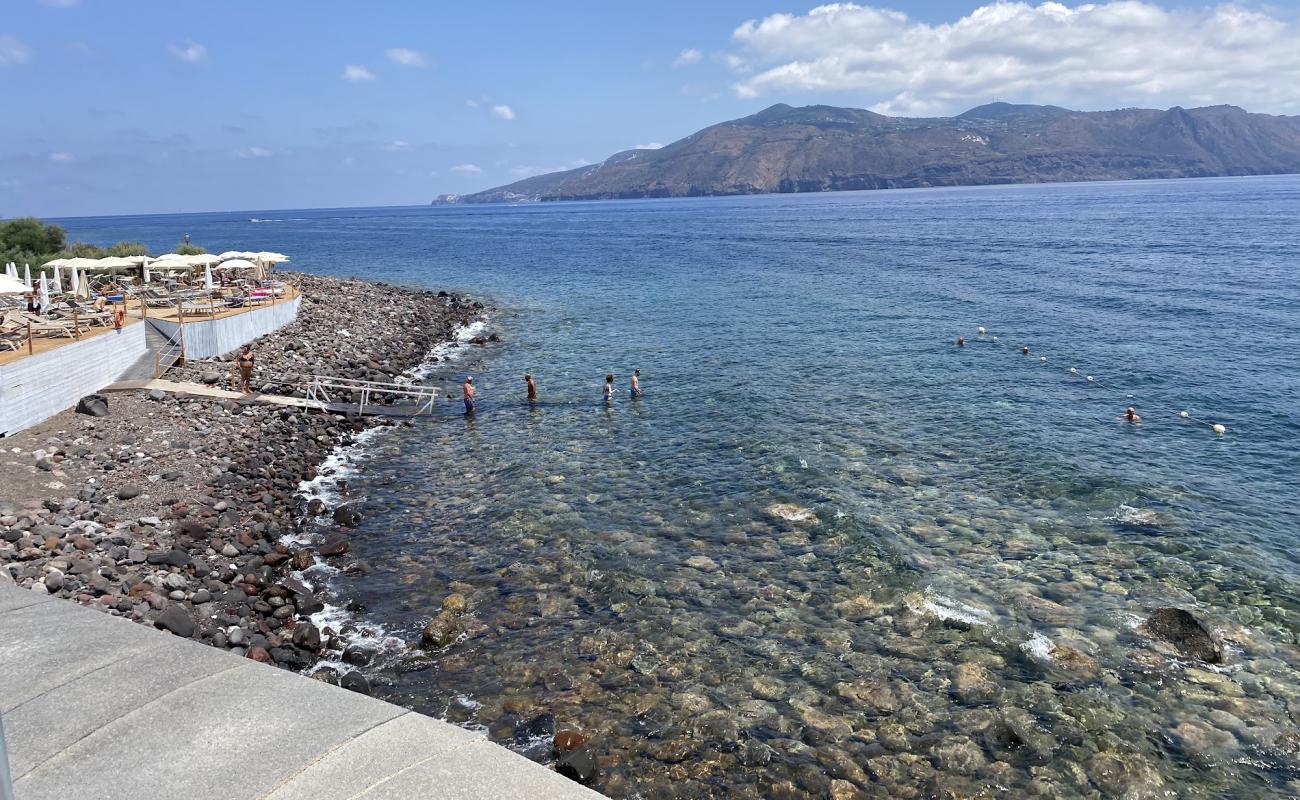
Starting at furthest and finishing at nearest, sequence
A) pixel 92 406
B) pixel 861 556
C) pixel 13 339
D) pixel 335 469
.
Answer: pixel 13 339
pixel 335 469
pixel 92 406
pixel 861 556

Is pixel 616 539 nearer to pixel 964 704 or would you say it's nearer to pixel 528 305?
pixel 964 704

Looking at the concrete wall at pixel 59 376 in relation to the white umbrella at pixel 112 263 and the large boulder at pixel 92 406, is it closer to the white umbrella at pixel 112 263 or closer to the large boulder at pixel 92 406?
the large boulder at pixel 92 406

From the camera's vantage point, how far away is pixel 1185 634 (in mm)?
15062

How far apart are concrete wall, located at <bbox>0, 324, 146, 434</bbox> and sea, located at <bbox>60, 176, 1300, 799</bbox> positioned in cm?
874

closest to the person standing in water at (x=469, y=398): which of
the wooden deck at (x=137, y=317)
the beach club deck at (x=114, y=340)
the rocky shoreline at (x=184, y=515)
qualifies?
the rocky shoreline at (x=184, y=515)

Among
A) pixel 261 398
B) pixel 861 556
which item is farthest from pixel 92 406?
pixel 861 556

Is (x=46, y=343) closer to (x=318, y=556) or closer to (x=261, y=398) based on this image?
(x=261, y=398)

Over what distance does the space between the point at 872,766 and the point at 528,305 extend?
52.6 metres

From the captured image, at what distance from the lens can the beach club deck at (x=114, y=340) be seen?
23641 mm

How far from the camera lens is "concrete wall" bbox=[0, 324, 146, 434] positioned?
22734mm

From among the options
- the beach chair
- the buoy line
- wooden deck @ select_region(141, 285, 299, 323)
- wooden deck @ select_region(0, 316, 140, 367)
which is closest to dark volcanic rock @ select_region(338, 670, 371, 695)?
wooden deck @ select_region(0, 316, 140, 367)

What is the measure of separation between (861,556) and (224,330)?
31162 millimetres

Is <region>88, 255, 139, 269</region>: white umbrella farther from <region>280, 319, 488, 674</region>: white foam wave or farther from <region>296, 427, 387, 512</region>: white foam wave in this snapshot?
<region>296, 427, 387, 512</region>: white foam wave

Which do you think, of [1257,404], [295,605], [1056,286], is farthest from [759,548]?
[1056,286]
